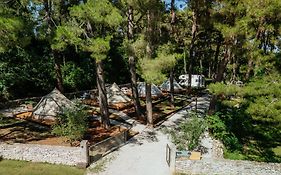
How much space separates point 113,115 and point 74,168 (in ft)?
31.0

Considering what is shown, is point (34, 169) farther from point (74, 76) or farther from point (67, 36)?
point (74, 76)

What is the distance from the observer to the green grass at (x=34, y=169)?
13898 millimetres

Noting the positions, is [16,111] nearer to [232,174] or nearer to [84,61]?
[84,61]

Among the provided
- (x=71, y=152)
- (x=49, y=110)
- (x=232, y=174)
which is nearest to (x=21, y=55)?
(x=49, y=110)

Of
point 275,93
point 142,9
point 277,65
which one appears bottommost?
point 275,93

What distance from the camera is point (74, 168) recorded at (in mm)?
14406

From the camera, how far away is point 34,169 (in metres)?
14.2

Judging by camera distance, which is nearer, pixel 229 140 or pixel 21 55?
pixel 229 140

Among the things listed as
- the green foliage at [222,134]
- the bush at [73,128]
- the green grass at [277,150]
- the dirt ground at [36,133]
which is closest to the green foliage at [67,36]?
the bush at [73,128]

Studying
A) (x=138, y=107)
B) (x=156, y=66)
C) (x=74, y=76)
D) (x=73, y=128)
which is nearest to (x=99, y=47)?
(x=156, y=66)

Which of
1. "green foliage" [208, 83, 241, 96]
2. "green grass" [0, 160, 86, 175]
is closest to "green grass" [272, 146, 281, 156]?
"green foliage" [208, 83, 241, 96]

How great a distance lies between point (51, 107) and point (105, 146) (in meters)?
6.97

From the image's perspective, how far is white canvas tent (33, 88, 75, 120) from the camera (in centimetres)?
2102

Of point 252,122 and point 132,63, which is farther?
point 252,122
